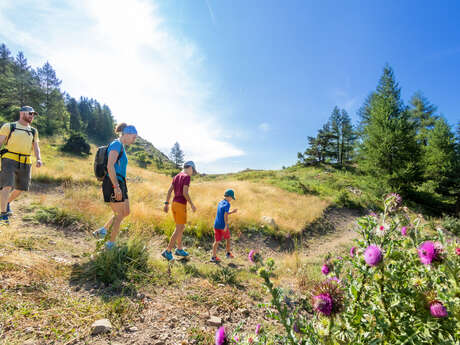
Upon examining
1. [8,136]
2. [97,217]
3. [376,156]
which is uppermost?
[376,156]

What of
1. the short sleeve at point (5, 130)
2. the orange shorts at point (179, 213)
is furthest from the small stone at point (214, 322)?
the short sleeve at point (5, 130)

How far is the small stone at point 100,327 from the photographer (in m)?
1.90

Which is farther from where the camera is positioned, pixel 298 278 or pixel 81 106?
pixel 81 106

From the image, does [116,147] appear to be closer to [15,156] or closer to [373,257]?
[15,156]

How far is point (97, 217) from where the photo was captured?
518 centimetres

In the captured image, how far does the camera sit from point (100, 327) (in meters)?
1.93

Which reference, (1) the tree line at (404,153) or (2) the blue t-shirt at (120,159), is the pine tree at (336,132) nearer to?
(1) the tree line at (404,153)

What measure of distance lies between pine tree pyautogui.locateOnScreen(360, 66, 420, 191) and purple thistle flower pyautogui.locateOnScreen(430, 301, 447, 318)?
695 inches

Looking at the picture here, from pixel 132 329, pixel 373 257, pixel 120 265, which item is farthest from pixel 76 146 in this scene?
pixel 373 257

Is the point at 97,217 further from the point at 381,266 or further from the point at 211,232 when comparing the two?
the point at 381,266

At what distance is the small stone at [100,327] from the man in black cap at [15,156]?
3.84 m

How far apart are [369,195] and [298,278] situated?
632 inches

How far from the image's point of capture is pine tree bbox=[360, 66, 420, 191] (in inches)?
573

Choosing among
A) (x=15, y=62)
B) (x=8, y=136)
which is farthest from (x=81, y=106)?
(x=8, y=136)
